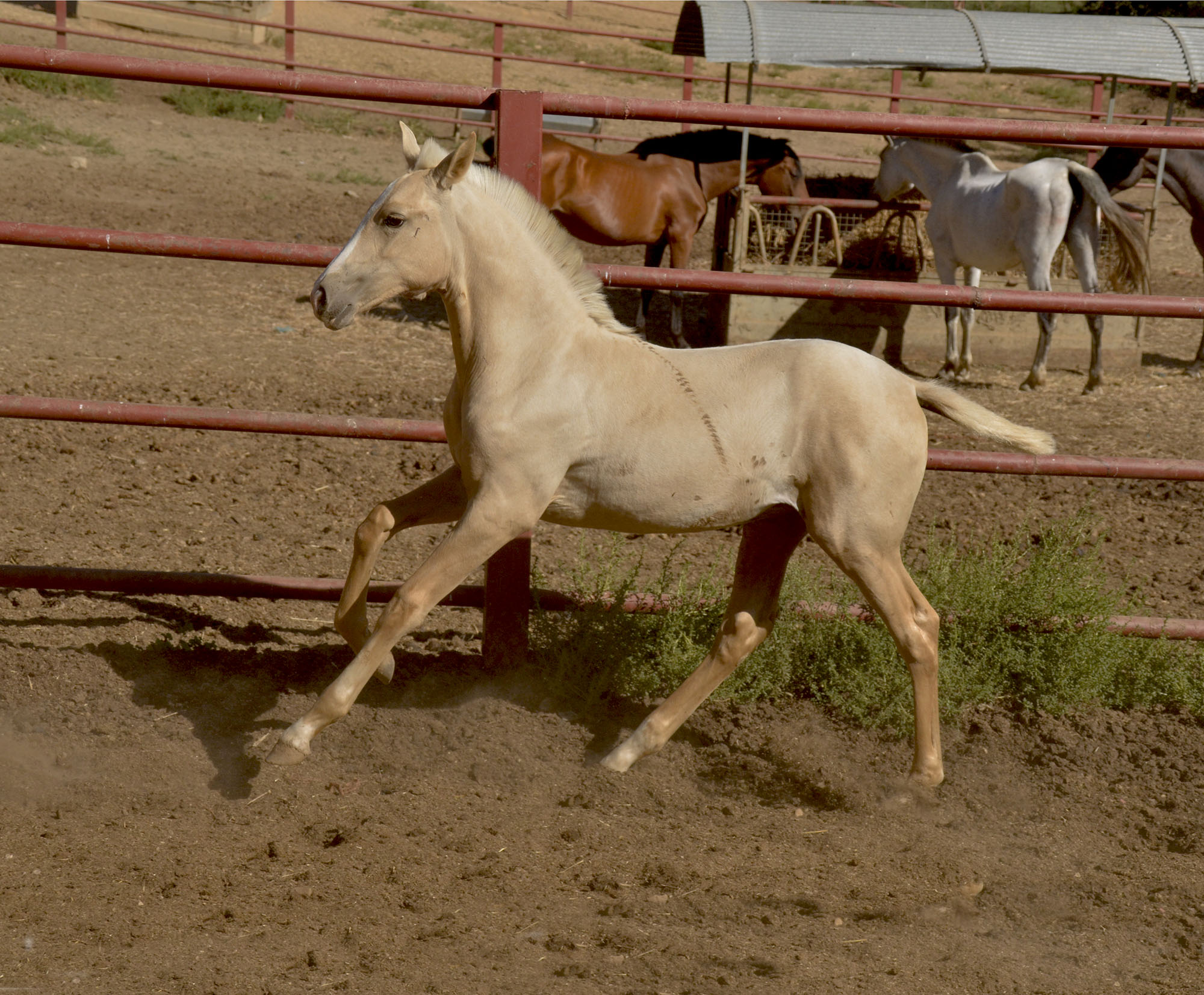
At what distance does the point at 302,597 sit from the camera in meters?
3.65

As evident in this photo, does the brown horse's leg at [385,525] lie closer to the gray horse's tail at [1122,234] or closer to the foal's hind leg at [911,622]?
the foal's hind leg at [911,622]

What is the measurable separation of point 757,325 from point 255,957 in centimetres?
760

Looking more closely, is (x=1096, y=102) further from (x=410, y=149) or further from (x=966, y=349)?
(x=410, y=149)

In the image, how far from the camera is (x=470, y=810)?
3.02m

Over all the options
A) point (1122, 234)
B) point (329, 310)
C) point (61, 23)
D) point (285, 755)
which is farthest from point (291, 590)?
point (61, 23)

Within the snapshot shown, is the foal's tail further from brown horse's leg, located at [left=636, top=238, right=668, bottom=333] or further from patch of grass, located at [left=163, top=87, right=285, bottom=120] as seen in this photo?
patch of grass, located at [left=163, top=87, right=285, bottom=120]

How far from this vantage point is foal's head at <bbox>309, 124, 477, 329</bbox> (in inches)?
110

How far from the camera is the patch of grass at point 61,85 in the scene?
13156 mm

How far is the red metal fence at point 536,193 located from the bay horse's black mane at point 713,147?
672 centimetres

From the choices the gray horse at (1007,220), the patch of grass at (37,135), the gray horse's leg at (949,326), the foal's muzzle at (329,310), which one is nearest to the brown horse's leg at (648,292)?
the gray horse at (1007,220)

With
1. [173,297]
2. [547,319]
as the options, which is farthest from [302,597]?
[173,297]

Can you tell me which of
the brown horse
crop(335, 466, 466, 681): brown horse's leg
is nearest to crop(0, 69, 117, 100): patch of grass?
the brown horse

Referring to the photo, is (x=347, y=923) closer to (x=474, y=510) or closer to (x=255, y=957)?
(x=255, y=957)

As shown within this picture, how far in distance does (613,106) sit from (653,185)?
665cm
